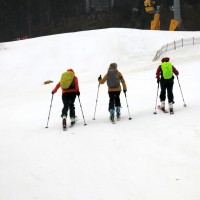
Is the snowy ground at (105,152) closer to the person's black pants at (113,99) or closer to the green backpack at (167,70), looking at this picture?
the person's black pants at (113,99)

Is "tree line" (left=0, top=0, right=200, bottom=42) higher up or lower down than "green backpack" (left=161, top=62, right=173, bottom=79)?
higher up

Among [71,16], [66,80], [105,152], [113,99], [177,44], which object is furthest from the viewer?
[71,16]

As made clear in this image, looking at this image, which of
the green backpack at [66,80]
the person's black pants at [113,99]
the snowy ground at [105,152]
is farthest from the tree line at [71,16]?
the green backpack at [66,80]

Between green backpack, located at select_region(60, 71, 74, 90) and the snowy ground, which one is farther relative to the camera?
green backpack, located at select_region(60, 71, 74, 90)

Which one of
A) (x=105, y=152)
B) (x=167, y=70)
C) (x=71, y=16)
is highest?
(x=71, y=16)

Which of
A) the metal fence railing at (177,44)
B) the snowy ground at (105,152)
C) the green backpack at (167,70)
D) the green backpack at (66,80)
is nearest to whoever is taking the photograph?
the snowy ground at (105,152)

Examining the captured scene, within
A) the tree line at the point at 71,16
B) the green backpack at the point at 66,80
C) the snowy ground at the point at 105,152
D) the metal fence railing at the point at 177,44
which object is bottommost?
the snowy ground at the point at 105,152

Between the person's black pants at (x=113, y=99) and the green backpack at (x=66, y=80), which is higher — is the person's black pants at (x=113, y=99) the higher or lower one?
the lower one

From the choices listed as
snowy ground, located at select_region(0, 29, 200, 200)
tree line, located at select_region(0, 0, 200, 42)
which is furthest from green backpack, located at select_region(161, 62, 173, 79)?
tree line, located at select_region(0, 0, 200, 42)

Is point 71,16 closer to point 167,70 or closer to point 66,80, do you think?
point 167,70

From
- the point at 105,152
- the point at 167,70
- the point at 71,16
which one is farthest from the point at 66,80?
the point at 71,16

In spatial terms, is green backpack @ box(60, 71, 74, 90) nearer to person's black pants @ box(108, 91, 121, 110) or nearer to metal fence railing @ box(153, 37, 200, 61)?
person's black pants @ box(108, 91, 121, 110)

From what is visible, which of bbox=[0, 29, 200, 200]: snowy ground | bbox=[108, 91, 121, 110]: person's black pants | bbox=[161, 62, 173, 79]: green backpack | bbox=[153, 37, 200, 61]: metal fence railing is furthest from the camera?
bbox=[153, 37, 200, 61]: metal fence railing

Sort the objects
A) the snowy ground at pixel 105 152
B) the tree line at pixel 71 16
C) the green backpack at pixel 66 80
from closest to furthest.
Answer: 1. the snowy ground at pixel 105 152
2. the green backpack at pixel 66 80
3. the tree line at pixel 71 16
